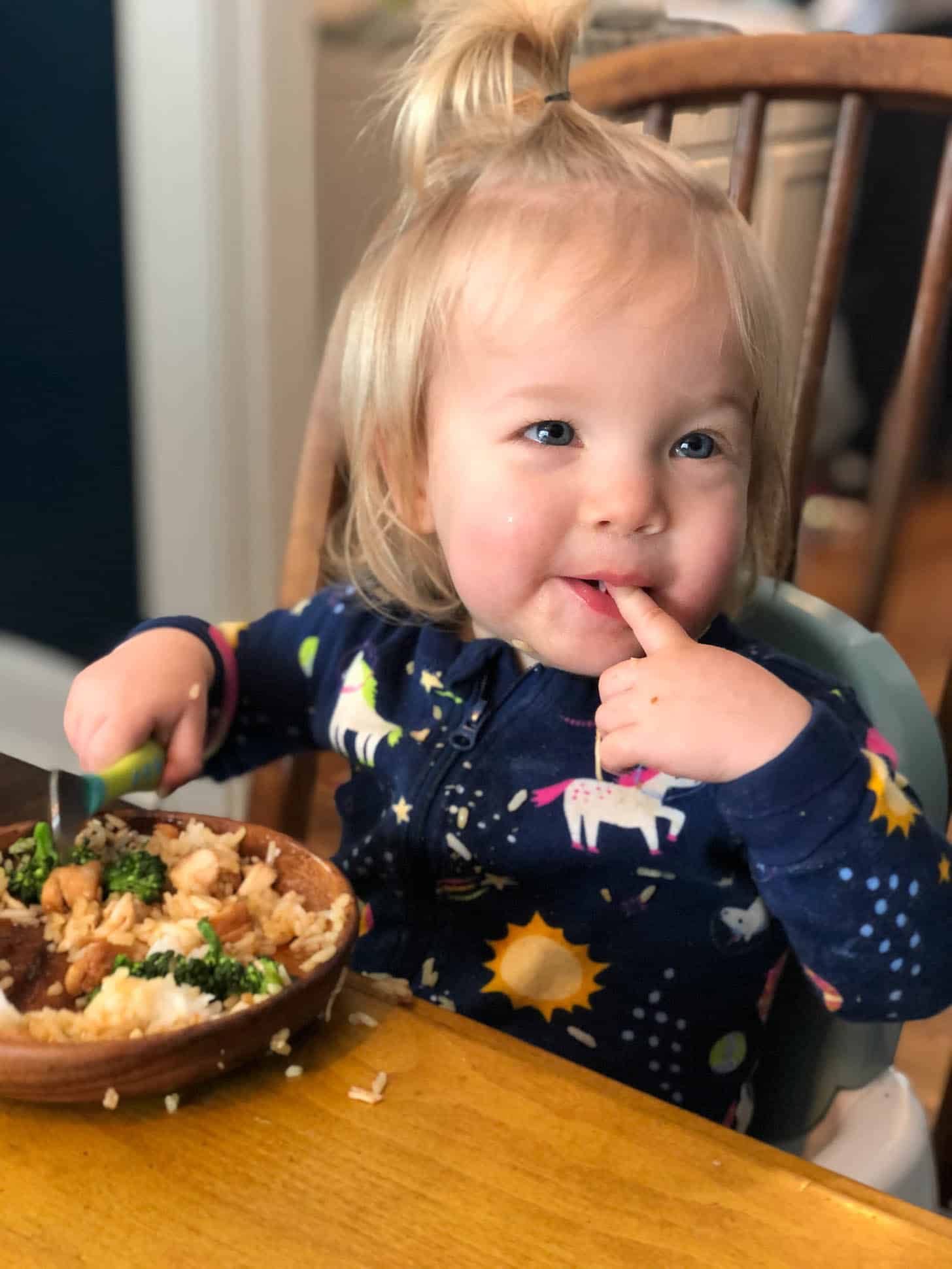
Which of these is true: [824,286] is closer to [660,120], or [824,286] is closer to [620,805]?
[660,120]

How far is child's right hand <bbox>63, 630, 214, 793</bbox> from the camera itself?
856mm

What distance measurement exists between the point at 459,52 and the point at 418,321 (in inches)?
6.7

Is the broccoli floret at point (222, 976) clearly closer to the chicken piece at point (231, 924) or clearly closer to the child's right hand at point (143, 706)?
the chicken piece at point (231, 924)

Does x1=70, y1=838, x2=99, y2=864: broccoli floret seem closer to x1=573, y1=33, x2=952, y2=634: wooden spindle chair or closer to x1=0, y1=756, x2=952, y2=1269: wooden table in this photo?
x1=0, y1=756, x2=952, y2=1269: wooden table

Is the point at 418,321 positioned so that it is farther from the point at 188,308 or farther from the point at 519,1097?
the point at 188,308

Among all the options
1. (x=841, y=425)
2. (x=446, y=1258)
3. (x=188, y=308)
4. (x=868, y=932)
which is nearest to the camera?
(x=446, y=1258)

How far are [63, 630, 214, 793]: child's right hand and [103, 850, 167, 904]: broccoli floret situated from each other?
17cm

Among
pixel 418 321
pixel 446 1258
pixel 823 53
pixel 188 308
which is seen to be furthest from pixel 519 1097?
pixel 188 308

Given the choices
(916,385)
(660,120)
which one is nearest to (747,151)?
(660,120)

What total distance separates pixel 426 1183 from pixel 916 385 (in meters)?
0.70

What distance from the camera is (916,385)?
38.2 inches

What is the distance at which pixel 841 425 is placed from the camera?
404 cm

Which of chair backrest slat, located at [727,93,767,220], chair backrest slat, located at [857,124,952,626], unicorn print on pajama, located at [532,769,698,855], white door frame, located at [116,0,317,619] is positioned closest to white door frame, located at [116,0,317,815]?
white door frame, located at [116,0,317,619]

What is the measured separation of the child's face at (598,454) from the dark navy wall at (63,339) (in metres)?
1.49
